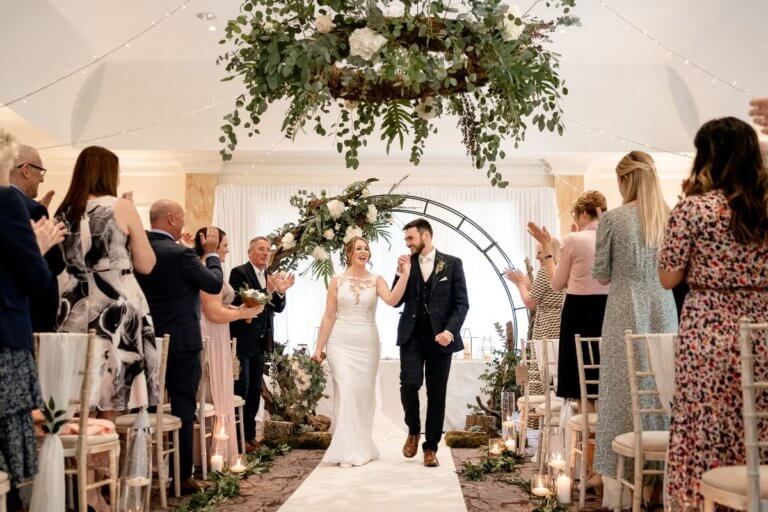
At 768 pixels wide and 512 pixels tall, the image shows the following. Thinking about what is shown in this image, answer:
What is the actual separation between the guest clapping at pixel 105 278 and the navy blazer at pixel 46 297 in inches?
1.5

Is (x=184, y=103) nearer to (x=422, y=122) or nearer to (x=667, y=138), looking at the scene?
(x=667, y=138)

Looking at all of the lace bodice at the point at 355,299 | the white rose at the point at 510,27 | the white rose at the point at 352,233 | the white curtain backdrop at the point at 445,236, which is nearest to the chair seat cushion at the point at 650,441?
the white rose at the point at 510,27

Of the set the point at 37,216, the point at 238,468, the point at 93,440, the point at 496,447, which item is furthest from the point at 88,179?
the point at 496,447

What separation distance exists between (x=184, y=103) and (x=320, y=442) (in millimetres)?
4601

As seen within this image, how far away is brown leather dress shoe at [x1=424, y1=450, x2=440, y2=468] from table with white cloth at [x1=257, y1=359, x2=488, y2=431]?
77.2 inches

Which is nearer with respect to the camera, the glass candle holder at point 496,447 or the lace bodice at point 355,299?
the glass candle holder at point 496,447

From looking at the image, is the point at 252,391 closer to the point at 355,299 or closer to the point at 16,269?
the point at 355,299

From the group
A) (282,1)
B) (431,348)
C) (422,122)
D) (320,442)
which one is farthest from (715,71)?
(282,1)

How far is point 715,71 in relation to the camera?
9047mm

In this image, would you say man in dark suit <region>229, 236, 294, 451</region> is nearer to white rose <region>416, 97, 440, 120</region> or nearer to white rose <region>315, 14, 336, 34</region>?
white rose <region>416, 97, 440, 120</region>

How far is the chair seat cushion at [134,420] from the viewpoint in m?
4.12

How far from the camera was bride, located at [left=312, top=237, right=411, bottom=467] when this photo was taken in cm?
625

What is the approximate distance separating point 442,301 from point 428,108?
274cm

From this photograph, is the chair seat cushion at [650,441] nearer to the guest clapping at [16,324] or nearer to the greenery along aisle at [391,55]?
the greenery along aisle at [391,55]
